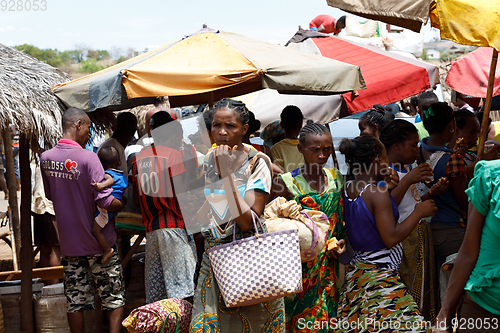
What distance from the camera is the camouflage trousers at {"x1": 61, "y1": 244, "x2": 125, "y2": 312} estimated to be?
441 centimetres

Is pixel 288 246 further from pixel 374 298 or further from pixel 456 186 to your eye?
→ pixel 456 186

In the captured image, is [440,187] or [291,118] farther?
[291,118]

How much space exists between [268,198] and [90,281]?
203 centimetres

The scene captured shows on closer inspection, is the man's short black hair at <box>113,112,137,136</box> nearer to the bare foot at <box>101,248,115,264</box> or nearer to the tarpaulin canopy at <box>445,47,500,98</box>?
the bare foot at <box>101,248,115,264</box>

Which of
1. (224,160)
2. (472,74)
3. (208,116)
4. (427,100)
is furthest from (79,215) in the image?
(427,100)

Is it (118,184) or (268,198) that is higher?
(118,184)

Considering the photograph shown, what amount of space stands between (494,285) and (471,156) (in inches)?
96.9

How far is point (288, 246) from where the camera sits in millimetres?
2930

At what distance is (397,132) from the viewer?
4.11 meters

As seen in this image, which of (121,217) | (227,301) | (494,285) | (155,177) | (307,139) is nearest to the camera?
(494,285)

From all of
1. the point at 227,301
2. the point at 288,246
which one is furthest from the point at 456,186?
the point at 227,301

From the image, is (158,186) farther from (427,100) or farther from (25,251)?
(427,100)

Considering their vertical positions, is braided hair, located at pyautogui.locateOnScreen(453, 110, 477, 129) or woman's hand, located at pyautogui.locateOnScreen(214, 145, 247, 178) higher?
braided hair, located at pyautogui.locateOnScreen(453, 110, 477, 129)

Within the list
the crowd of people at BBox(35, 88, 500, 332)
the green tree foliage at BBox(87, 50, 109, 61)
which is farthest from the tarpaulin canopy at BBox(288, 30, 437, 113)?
the green tree foliage at BBox(87, 50, 109, 61)
